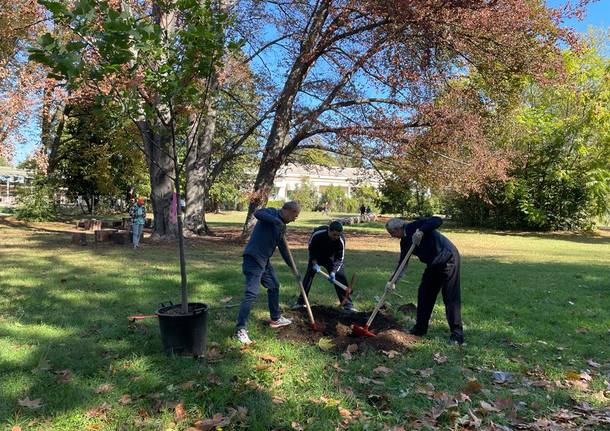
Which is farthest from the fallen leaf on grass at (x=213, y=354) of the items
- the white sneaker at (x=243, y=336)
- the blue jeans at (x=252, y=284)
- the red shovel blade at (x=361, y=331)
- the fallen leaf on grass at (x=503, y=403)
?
the fallen leaf on grass at (x=503, y=403)

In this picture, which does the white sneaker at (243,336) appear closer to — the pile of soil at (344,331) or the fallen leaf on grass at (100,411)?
the pile of soil at (344,331)

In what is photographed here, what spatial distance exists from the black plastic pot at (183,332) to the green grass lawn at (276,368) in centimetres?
15

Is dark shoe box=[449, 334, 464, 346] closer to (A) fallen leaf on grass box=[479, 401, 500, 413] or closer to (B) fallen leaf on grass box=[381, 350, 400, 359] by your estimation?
(B) fallen leaf on grass box=[381, 350, 400, 359]

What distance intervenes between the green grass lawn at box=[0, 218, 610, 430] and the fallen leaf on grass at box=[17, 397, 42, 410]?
2 centimetres

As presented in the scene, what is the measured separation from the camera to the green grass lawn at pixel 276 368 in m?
3.87

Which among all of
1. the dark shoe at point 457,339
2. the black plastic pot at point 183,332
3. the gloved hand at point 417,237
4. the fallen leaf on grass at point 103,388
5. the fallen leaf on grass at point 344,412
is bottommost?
the fallen leaf on grass at point 344,412

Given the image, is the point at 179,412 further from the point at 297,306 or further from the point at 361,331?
the point at 297,306

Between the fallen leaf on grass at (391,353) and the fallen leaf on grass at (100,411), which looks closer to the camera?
the fallen leaf on grass at (100,411)

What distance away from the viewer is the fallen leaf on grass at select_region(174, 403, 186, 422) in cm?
373

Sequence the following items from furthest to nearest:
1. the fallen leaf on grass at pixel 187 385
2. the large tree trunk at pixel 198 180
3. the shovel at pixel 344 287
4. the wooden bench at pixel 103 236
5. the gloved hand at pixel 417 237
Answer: the large tree trunk at pixel 198 180 → the wooden bench at pixel 103 236 → the shovel at pixel 344 287 → the gloved hand at pixel 417 237 → the fallen leaf on grass at pixel 187 385

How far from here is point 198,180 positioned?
65.3 ft

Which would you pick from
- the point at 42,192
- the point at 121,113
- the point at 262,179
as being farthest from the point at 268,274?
the point at 42,192

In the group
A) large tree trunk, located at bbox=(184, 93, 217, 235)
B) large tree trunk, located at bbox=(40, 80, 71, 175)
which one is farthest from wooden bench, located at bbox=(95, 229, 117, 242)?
large tree trunk, located at bbox=(40, 80, 71, 175)

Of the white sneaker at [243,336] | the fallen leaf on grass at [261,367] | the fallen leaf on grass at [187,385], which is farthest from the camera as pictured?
the white sneaker at [243,336]
